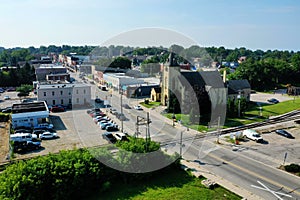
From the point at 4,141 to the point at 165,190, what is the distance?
666 inches

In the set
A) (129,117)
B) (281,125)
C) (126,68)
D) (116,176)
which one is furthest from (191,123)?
(126,68)

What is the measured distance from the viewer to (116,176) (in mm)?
16188

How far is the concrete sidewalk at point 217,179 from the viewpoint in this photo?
14422mm

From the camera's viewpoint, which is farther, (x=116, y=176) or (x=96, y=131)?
(x=96, y=131)

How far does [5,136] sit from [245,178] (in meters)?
22.2

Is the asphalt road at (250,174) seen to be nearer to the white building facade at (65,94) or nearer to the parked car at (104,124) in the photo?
the parked car at (104,124)

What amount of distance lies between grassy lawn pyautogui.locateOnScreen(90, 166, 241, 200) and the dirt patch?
1019 cm

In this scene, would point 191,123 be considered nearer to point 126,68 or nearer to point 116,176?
point 116,176

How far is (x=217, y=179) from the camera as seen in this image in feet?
53.5

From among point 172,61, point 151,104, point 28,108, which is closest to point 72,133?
point 28,108

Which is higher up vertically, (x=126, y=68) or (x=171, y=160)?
(x=126, y=68)

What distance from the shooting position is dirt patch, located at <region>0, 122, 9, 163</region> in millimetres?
20234

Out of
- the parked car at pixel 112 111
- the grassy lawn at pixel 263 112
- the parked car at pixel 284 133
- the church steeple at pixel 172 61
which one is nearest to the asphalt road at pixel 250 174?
the parked car at pixel 284 133

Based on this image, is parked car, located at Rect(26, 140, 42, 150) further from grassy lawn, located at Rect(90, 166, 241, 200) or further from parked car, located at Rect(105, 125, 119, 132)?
grassy lawn, located at Rect(90, 166, 241, 200)
